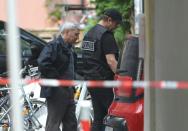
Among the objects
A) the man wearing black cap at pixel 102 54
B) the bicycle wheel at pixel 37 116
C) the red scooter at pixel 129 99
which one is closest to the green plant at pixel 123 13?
the bicycle wheel at pixel 37 116

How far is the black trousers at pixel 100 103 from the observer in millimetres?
8812

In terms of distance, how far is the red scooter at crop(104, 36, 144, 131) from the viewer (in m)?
7.19

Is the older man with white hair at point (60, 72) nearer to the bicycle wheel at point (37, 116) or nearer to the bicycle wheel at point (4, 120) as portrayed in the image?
the bicycle wheel at point (37, 116)

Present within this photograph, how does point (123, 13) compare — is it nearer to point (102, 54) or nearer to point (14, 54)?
point (102, 54)

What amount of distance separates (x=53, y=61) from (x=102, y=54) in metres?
0.94

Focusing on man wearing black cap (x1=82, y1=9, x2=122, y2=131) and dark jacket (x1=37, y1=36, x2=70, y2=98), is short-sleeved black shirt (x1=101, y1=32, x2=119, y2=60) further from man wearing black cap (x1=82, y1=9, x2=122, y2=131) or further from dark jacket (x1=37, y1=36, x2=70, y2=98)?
dark jacket (x1=37, y1=36, x2=70, y2=98)

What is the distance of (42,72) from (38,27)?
2306cm

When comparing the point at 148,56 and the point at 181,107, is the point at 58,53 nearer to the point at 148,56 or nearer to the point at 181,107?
the point at 148,56

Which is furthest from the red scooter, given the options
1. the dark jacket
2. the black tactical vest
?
the black tactical vest

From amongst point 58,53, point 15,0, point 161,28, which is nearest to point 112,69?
point 58,53

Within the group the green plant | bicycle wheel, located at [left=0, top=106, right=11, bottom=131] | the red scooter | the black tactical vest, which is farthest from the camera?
the green plant

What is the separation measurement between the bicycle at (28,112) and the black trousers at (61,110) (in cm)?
109

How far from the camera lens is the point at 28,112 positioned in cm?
960

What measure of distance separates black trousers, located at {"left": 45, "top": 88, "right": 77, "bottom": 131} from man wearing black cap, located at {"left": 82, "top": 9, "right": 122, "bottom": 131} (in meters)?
0.50
